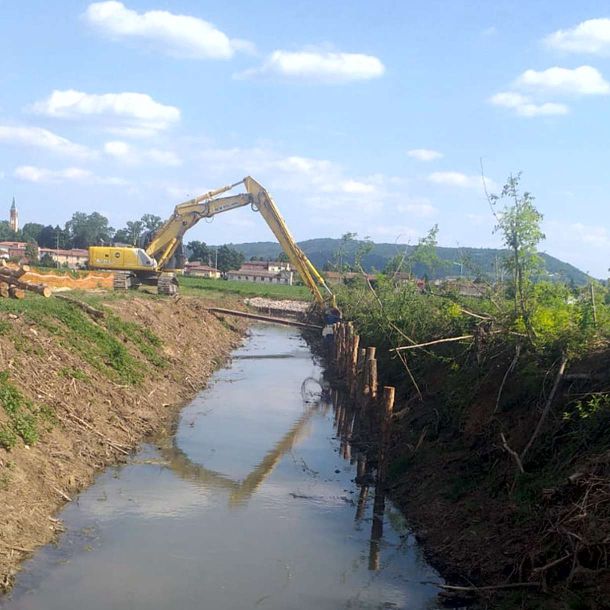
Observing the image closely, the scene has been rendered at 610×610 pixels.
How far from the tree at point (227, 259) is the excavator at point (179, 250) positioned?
8838cm

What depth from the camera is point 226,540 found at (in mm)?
11141

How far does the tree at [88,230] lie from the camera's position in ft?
462

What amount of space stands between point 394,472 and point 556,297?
4409 millimetres

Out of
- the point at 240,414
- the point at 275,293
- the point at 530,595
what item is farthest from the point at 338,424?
the point at 275,293

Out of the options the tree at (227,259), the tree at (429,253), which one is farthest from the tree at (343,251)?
the tree at (227,259)

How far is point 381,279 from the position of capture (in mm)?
28375

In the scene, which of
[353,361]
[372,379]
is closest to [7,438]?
[372,379]

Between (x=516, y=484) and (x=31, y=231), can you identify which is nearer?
(x=516, y=484)

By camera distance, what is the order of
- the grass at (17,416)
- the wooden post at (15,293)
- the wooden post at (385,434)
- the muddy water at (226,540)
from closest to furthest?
the muddy water at (226,540)
the grass at (17,416)
the wooden post at (385,434)
the wooden post at (15,293)

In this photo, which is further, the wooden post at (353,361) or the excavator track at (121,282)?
the excavator track at (121,282)

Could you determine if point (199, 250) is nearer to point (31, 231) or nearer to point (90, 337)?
point (31, 231)

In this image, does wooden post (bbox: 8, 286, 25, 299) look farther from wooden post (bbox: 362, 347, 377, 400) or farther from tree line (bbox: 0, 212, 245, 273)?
tree line (bbox: 0, 212, 245, 273)

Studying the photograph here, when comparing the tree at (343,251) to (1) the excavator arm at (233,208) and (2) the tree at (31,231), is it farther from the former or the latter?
(2) the tree at (31,231)

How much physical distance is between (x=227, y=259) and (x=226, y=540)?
11888 cm
